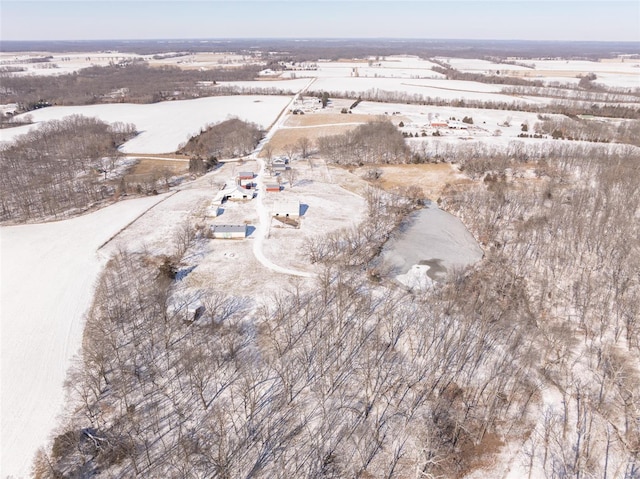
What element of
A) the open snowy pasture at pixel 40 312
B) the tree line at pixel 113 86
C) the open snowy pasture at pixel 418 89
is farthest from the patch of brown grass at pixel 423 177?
the tree line at pixel 113 86

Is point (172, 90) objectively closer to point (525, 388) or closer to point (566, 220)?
point (566, 220)

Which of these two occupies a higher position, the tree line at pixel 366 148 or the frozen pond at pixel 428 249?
the tree line at pixel 366 148

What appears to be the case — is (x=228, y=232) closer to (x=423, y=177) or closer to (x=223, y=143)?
(x=423, y=177)

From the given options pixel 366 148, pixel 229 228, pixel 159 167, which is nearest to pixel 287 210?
pixel 229 228

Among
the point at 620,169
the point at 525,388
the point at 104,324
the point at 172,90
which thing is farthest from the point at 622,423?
the point at 172,90

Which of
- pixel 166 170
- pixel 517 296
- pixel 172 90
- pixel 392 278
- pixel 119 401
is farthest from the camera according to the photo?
pixel 172 90

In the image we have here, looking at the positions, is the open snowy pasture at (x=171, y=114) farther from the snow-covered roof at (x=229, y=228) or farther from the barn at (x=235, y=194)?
the snow-covered roof at (x=229, y=228)
